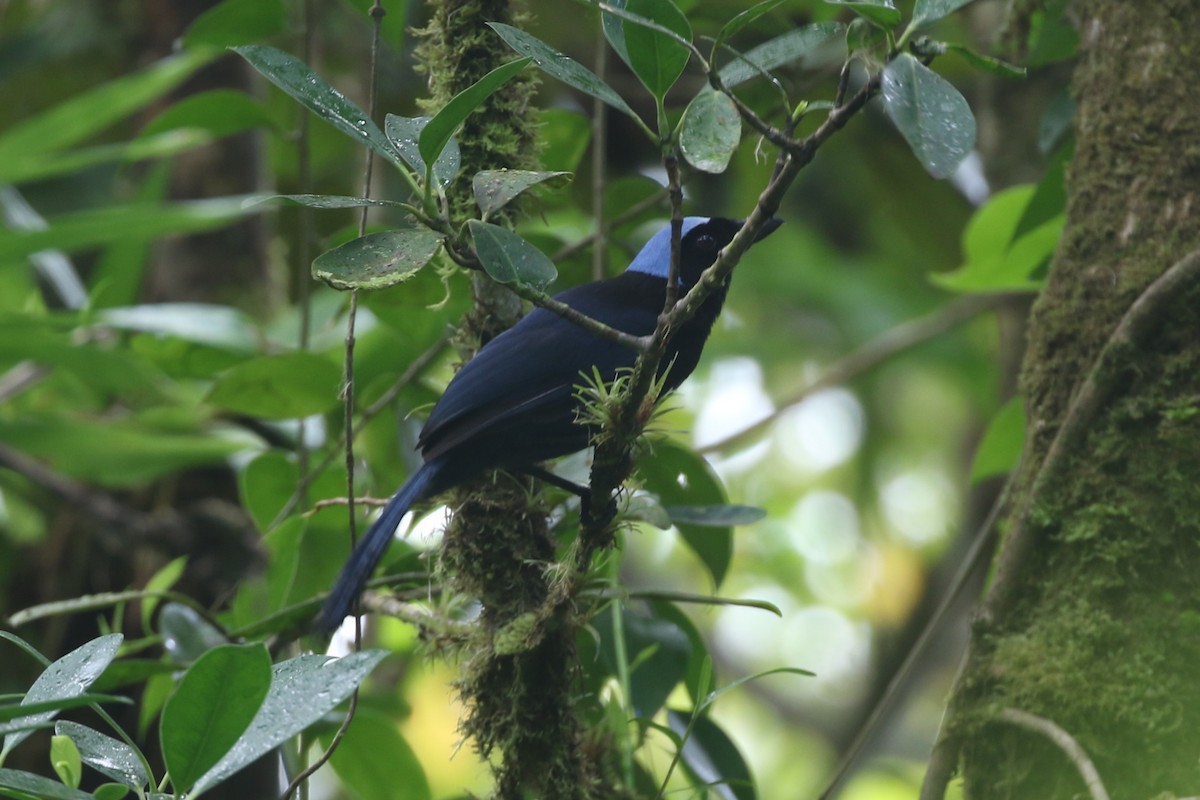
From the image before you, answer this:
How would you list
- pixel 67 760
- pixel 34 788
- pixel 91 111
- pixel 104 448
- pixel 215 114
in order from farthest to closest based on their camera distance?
pixel 91 111
pixel 104 448
pixel 215 114
pixel 67 760
pixel 34 788

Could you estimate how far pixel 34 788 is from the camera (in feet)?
4.59

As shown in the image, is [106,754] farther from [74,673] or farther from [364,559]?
[364,559]

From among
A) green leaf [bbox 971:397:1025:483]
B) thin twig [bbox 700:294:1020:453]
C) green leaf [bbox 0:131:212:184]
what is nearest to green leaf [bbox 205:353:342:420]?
green leaf [bbox 0:131:212:184]

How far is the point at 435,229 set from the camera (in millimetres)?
1519

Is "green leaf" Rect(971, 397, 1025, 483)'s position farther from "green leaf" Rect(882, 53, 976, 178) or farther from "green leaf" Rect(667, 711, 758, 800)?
"green leaf" Rect(882, 53, 976, 178)

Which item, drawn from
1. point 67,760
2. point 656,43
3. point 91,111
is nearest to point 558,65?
point 656,43

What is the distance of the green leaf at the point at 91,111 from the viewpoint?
12.0ft

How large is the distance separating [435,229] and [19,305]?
3.74 m

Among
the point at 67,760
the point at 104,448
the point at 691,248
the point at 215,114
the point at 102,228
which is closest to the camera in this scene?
the point at 67,760

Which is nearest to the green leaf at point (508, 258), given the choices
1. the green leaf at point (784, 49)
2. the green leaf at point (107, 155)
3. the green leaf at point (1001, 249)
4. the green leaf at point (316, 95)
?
the green leaf at point (316, 95)

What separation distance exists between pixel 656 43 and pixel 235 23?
1.48m

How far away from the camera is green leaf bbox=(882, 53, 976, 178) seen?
1.48 meters

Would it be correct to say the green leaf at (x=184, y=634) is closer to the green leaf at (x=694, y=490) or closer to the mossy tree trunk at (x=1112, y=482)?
the green leaf at (x=694, y=490)

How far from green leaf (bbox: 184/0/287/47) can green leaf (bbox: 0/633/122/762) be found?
61.3 inches
